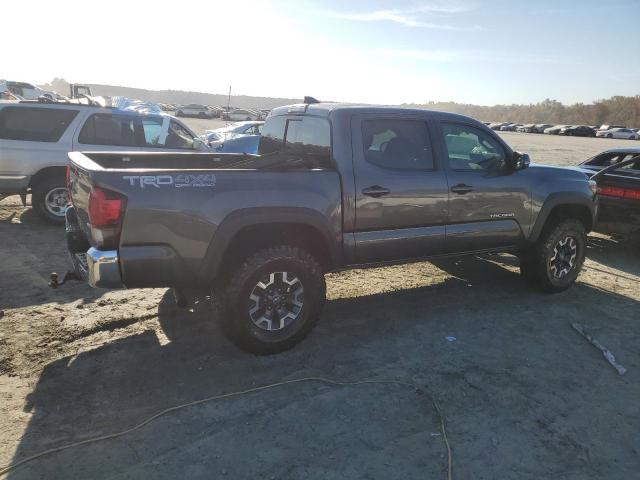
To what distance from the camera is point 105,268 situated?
3.31m

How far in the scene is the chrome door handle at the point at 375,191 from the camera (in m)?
4.16

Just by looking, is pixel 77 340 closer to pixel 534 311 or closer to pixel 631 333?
pixel 534 311

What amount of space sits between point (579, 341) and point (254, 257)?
3.15 metres

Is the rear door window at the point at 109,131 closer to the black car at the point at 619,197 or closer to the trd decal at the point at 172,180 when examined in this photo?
the trd decal at the point at 172,180

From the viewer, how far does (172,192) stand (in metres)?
3.37

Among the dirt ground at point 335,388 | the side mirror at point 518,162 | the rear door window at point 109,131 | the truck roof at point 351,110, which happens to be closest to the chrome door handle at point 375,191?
the truck roof at point 351,110

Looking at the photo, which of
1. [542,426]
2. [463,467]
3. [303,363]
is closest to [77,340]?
[303,363]

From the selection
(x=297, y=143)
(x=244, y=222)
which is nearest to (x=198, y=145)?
(x=297, y=143)

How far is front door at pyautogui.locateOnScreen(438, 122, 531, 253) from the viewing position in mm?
4734

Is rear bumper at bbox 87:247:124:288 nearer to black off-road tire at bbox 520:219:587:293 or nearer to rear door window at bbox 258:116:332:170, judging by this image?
rear door window at bbox 258:116:332:170

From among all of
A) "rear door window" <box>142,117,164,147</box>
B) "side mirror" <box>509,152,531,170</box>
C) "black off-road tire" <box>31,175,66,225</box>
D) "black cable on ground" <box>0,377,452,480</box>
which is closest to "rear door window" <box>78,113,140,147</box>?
"rear door window" <box>142,117,164,147</box>

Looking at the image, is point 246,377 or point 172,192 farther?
point 246,377

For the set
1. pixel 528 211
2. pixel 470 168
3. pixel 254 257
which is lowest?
pixel 254 257

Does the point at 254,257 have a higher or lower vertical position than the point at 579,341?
higher
